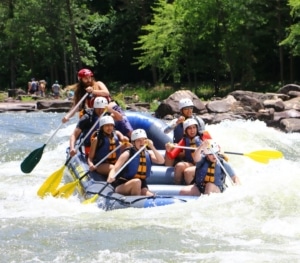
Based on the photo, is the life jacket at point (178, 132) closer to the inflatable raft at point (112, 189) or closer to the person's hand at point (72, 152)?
the inflatable raft at point (112, 189)

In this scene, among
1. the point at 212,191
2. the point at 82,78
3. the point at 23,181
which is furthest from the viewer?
the point at 23,181

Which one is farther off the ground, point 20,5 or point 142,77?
point 20,5

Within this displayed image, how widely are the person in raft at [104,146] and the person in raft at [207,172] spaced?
1092 millimetres

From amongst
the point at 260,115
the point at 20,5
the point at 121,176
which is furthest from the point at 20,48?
the point at 121,176

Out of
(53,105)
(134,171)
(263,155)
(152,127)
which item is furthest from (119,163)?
(53,105)

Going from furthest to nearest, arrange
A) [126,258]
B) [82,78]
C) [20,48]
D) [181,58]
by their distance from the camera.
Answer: [20,48] → [181,58] → [82,78] → [126,258]

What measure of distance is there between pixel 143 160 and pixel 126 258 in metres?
2.13

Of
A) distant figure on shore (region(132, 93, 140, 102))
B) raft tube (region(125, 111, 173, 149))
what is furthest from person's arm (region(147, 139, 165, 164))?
distant figure on shore (region(132, 93, 140, 102))

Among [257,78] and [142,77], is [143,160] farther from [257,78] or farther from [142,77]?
[142,77]

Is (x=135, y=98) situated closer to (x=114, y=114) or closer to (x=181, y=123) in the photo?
(x=114, y=114)

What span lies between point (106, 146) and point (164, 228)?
197 cm

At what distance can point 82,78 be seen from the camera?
9.58m

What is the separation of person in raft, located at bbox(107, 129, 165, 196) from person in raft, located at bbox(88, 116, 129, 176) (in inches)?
19.8

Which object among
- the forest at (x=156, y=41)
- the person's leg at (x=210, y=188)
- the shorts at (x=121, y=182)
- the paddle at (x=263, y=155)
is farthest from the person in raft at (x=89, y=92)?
the forest at (x=156, y=41)
